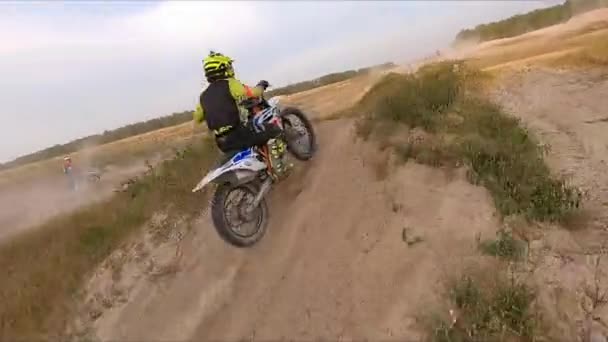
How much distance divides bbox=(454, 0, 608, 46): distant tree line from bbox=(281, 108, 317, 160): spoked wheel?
14.3 meters

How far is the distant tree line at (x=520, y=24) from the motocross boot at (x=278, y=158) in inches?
606

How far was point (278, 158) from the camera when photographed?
8492mm

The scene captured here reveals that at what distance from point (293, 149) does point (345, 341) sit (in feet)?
12.6

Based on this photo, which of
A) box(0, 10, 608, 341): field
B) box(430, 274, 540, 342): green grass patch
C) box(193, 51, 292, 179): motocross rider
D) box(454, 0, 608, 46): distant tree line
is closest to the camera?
box(430, 274, 540, 342): green grass patch

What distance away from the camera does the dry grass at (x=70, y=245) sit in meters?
7.26

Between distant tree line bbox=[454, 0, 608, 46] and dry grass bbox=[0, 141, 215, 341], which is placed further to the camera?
distant tree line bbox=[454, 0, 608, 46]

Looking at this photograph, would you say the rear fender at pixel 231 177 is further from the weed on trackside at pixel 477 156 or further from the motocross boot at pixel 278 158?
the weed on trackside at pixel 477 156

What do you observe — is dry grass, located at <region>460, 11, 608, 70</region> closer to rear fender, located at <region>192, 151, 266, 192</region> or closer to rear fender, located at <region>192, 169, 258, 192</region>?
rear fender, located at <region>192, 151, 266, 192</region>

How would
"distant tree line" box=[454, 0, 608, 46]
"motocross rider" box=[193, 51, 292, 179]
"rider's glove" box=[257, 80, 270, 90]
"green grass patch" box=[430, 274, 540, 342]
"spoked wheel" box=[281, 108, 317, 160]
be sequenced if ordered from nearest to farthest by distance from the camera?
"green grass patch" box=[430, 274, 540, 342], "motocross rider" box=[193, 51, 292, 179], "rider's glove" box=[257, 80, 270, 90], "spoked wheel" box=[281, 108, 317, 160], "distant tree line" box=[454, 0, 608, 46]

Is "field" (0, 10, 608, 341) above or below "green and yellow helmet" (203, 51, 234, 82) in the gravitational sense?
below

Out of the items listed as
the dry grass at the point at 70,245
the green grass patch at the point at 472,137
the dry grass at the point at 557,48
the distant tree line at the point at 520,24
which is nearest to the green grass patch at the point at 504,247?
the green grass patch at the point at 472,137

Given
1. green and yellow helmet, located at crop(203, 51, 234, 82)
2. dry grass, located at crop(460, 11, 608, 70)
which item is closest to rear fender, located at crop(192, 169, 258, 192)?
green and yellow helmet, located at crop(203, 51, 234, 82)

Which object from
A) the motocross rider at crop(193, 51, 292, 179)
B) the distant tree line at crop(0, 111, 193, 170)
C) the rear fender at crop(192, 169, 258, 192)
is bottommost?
the distant tree line at crop(0, 111, 193, 170)

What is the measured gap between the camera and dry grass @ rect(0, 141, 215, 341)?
23.8ft
